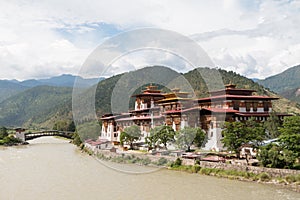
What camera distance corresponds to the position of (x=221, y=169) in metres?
15.8

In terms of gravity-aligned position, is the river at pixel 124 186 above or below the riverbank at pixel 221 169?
below

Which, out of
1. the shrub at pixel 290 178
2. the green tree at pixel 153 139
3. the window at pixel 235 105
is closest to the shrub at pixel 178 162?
the green tree at pixel 153 139

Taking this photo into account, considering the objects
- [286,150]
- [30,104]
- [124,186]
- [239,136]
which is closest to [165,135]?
[239,136]

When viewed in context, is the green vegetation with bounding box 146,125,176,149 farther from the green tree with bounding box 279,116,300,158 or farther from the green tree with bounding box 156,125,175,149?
the green tree with bounding box 279,116,300,158

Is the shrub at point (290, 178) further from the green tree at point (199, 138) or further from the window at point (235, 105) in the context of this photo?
the window at point (235, 105)

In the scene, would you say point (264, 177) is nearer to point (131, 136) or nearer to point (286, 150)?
point (286, 150)


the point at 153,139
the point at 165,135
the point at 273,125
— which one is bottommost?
the point at 153,139

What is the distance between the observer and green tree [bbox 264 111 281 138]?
21.7 meters

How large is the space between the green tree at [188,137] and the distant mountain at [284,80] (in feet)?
407

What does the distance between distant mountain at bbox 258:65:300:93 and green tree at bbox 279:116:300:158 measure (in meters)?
128

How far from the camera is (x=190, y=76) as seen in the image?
160 feet

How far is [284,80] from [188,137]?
454 ft

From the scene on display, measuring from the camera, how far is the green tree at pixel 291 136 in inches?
552

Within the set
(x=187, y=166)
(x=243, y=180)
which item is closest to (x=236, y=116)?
(x=187, y=166)
